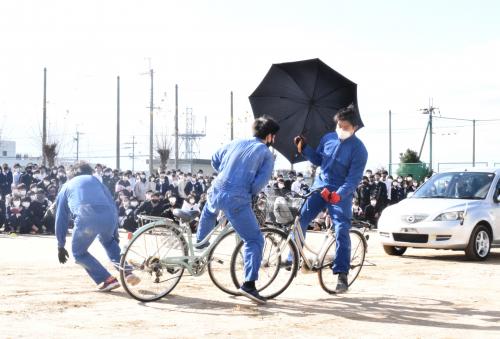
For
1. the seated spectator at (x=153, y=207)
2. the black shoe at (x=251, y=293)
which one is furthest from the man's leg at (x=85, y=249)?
the seated spectator at (x=153, y=207)

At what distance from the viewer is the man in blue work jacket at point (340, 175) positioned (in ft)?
26.8

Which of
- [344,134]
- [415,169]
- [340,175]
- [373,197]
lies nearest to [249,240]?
[340,175]

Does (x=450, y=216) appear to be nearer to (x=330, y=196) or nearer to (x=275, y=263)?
(x=330, y=196)

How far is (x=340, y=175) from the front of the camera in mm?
8234

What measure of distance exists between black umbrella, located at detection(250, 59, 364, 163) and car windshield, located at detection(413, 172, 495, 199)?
12.6ft

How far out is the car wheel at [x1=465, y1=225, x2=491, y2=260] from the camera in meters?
12.2

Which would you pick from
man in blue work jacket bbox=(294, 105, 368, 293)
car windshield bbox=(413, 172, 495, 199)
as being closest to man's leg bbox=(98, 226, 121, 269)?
man in blue work jacket bbox=(294, 105, 368, 293)

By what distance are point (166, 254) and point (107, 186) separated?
15203mm

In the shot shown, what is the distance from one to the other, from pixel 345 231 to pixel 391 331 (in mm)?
2029

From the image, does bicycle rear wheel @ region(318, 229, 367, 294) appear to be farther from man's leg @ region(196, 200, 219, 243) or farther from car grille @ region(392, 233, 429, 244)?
car grille @ region(392, 233, 429, 244)

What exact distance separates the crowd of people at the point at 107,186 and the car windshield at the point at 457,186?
17.1ft

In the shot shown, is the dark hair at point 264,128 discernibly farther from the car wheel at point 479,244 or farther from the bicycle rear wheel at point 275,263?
the car wheel at point 479,244

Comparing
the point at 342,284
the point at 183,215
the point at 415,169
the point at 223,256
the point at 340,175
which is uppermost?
the point at 415,169

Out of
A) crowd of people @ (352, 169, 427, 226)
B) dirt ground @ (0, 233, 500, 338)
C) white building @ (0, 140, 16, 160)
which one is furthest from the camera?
white building @ (0, 140, 16, 160)
